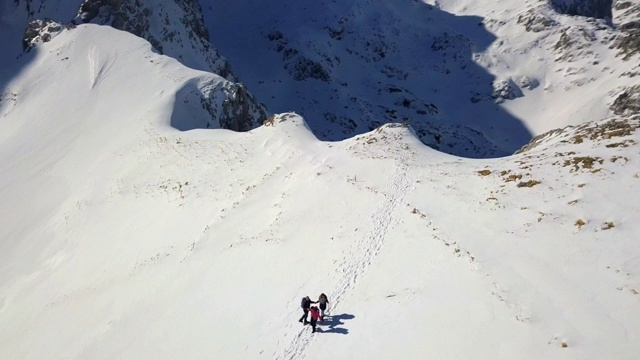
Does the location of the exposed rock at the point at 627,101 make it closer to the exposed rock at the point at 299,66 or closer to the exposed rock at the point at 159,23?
the exposed rock at the point at 299,66

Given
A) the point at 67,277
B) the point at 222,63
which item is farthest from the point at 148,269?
the point at 222,63

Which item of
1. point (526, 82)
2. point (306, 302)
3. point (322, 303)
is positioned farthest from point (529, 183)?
point (526, 82)

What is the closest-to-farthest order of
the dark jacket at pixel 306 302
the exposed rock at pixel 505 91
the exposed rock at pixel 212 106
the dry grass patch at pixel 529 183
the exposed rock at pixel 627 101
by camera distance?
the dark jacket at pixel 306 302 < the dry grass patch at pixel 529 183 < the exposed rock at pixel 212 106 < the exposed rock at pixel 627 101 < the exposed rock at pixel 505 91

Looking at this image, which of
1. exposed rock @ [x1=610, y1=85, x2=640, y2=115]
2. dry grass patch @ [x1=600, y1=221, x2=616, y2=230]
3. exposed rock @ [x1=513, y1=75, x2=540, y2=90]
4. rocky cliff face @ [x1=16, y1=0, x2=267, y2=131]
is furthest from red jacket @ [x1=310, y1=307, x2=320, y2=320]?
exposed rock @ [x1=513, y1=75, x2=540, y2=90]

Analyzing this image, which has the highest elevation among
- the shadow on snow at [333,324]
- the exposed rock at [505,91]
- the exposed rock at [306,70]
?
the shadow on snow at [333,324]

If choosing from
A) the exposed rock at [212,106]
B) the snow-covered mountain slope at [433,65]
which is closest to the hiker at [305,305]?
the exposed rock at [212,106]

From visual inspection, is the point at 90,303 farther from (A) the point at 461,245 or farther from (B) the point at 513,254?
(B) the point at 513,254
